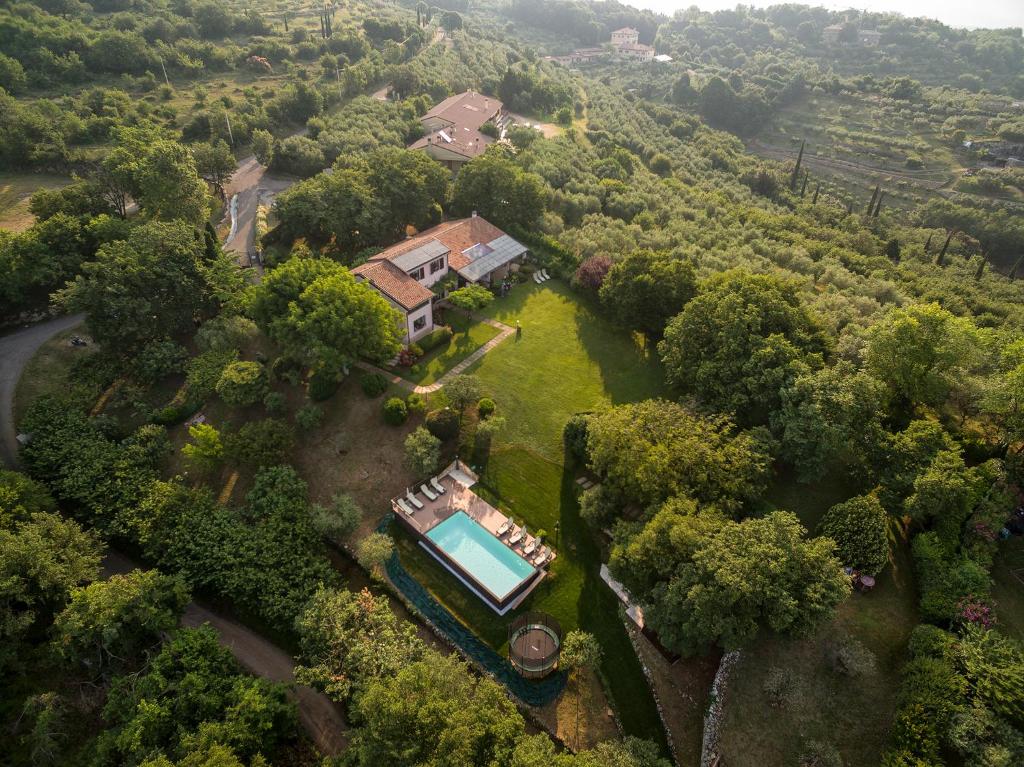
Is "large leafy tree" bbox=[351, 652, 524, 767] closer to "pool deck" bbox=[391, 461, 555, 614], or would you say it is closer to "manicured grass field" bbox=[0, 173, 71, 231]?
"pool deck" bbox=[391, 461, 555, 614]

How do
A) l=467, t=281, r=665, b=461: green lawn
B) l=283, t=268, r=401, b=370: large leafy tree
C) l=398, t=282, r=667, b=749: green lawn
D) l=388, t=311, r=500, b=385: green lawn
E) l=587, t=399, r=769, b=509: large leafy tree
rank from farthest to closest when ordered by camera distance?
l=388, t=311, r=500, b=385: green lawn
l=467, t=281, r=665, b=461: green lawn
l=283, t=268, r=401, b=370: large leafy tree
l=587, t=399, r=769, b=509: large leafy tree
l=398, t=282, r=667, b=749: green lawn

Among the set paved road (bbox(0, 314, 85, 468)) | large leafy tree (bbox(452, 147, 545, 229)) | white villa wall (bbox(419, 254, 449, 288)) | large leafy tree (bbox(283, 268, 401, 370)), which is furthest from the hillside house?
paved road (bbox(0, 314, 85, 468))

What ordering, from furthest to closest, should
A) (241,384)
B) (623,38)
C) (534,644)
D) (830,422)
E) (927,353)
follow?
(623,38), (241,384), (927,353), (830,422), (534,644)

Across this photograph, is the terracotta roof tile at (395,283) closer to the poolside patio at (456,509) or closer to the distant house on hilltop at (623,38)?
the poolside patio at (456,509)

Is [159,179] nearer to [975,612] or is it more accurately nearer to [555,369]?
[555,369]

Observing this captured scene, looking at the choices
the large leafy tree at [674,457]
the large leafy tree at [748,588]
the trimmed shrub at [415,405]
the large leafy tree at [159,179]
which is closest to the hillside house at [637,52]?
the large leafy tree at [159,179]

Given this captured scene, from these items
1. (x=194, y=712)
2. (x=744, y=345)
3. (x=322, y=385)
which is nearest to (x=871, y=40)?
(x=744, y=345)
